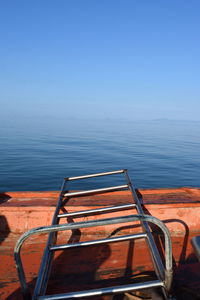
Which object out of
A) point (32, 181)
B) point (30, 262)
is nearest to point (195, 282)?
point (30, 262)

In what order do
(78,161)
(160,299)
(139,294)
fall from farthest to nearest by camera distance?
(78,161) → (139,294) → (160,299)

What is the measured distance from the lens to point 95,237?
322cm

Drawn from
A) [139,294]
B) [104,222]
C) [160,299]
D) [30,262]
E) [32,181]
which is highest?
[104,222]

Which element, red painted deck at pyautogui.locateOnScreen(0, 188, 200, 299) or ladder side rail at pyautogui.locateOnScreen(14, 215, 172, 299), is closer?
ladder side rail at pyautogui.locateOnScreen(14, 215, 172, 299)

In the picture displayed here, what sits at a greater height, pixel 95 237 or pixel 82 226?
pixel 82 226

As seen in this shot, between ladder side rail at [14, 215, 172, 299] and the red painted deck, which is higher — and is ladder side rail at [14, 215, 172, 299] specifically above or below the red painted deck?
above

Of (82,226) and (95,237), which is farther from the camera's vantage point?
(95,237)

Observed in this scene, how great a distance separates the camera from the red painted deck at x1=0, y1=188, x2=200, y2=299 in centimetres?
235

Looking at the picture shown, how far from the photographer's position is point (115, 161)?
17719 mm

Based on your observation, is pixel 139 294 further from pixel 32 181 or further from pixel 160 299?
pixel 32 181

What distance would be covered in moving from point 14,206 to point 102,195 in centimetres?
150

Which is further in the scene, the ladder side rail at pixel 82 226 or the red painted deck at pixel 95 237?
the red painted deck at pixel 95 237

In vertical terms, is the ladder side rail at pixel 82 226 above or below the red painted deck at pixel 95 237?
above

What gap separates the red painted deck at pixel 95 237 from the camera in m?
2.35
